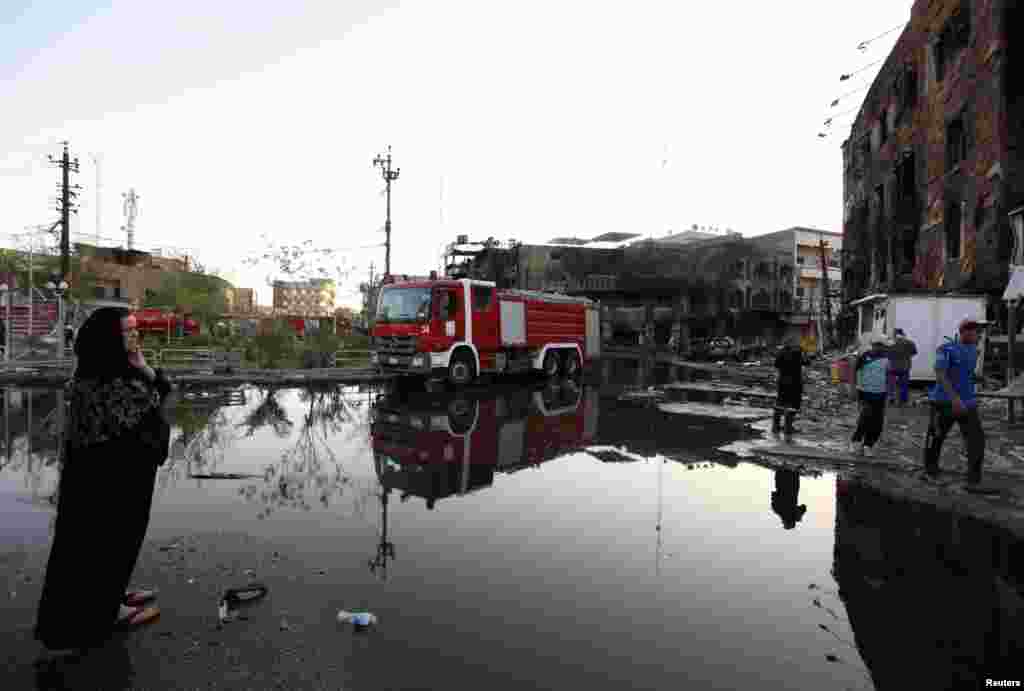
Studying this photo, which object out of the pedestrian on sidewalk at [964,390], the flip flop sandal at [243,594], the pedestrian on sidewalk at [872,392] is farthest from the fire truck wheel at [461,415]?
the pedestrian on sidewalk at [964,390]

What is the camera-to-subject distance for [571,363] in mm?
21594

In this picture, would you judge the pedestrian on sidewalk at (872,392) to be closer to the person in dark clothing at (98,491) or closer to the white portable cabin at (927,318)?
the person in dark clothing at (98,491)

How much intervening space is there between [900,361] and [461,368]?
10.3 metres

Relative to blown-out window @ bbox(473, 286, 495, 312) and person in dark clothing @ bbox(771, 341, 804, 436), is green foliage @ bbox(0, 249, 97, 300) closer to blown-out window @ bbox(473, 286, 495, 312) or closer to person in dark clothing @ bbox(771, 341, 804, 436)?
blown-out window @ bbox(473, 286, 495, 312)

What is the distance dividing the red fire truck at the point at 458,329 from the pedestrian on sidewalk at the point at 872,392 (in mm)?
9674

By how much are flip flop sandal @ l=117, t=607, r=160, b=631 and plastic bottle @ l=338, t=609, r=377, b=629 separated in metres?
1.05

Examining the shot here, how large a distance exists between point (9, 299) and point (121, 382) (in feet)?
77.6

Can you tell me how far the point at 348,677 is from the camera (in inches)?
117

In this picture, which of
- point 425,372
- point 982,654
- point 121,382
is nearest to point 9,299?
point 425,372

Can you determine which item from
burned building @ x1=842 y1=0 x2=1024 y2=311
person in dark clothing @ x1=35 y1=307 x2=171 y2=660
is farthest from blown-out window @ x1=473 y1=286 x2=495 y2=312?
burned building @ x1=842 y1=0 x2=1024 y2=311

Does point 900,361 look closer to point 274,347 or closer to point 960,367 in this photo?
point 960,367

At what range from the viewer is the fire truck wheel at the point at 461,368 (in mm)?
16047

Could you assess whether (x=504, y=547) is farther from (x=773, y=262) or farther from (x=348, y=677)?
(x=773, y=262)

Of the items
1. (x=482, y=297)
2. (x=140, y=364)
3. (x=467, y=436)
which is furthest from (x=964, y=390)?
(x=482, y=297)
